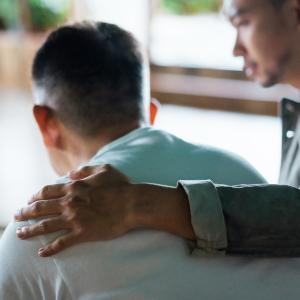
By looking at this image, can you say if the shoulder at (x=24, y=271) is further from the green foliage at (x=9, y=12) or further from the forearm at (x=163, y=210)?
the green foliage at (x=9, y=12)

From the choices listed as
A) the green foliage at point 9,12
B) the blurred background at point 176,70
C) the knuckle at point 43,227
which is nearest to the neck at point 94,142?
the knuckle at point 43,227

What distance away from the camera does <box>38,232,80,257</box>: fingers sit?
77 centimetres

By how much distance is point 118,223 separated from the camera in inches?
30.9

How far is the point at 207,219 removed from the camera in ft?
2.56

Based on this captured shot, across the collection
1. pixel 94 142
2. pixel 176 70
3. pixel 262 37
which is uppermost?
pixel 262 37

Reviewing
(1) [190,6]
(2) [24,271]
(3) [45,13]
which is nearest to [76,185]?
(2) [24,271]

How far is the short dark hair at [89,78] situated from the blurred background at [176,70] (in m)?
2.51

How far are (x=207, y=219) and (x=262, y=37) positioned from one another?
55 cm

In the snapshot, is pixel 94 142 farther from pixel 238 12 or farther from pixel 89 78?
pixel 238 12

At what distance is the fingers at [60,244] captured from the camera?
770 millimetres

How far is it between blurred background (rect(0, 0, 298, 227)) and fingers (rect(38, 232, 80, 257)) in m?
2.87

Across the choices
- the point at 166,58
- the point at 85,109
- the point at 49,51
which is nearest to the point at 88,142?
the point at 85,109

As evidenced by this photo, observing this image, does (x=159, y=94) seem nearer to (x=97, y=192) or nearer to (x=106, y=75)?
(x=106, y=75)

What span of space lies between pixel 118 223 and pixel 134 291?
0.35 feet
